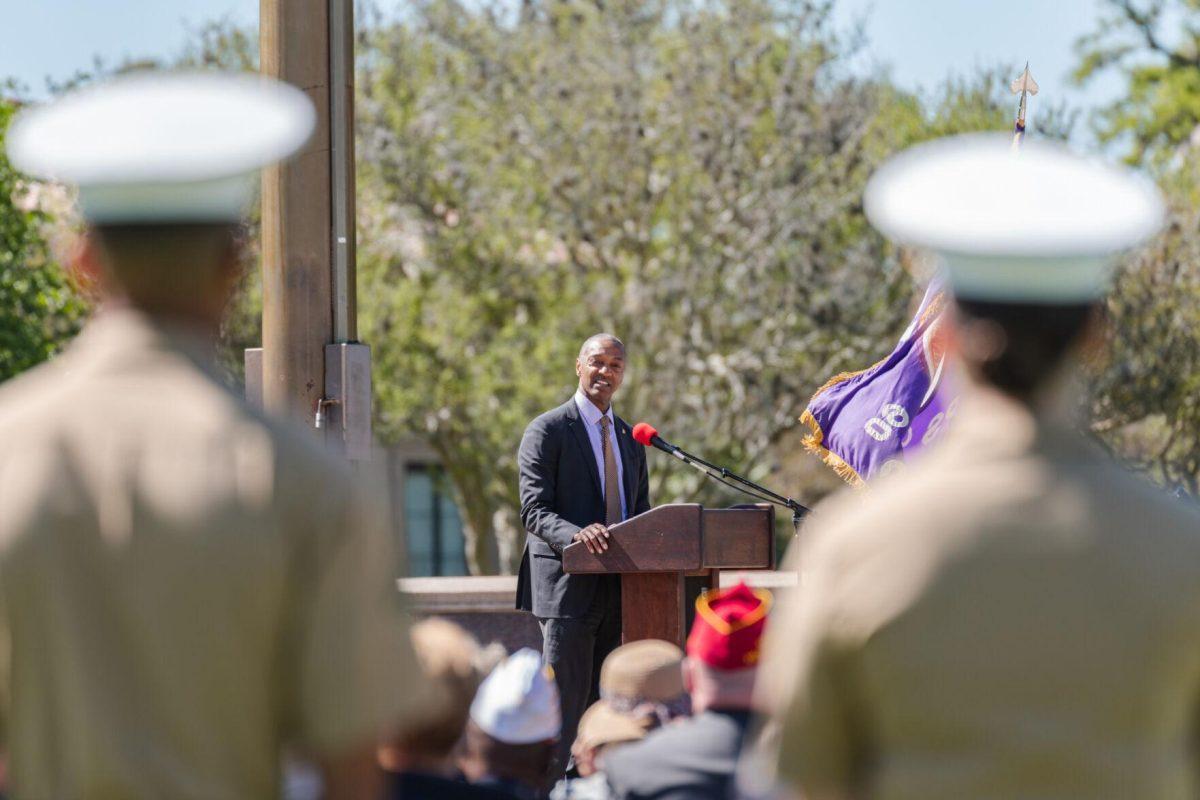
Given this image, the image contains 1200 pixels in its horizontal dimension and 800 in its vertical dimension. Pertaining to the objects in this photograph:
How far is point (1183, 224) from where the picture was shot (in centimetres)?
2462

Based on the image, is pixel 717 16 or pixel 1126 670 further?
pixel 717 16

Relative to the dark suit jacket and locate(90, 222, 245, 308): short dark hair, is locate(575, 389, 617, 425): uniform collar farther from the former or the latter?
locate(90, 222, 245, 308): short dark hair

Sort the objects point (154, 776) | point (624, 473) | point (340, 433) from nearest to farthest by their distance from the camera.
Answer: point (154, 776) → point (340, 433) → point (624, 473)

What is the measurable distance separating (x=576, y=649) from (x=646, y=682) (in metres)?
3.55

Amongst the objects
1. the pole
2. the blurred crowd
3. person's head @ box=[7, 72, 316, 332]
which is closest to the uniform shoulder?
person's head @ box=[7, 72, 316, 332]

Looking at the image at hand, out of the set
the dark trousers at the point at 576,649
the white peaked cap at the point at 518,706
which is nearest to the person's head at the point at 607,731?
the white peaked cap at the point at 518,706

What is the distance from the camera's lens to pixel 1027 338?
249 cm

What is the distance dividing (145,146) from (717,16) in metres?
21.7

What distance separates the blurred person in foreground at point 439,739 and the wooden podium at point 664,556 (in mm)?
4080

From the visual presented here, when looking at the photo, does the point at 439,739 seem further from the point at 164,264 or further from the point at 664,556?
the point at 664,556

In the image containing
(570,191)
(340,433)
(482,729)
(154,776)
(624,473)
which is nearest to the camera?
(154,776)

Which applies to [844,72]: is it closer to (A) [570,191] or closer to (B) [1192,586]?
(A) [570,191]

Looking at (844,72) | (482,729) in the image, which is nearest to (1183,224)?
(844,72)

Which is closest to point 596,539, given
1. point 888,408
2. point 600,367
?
point 600,367
